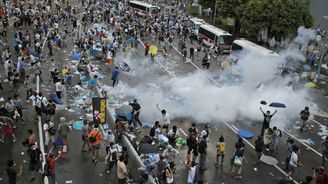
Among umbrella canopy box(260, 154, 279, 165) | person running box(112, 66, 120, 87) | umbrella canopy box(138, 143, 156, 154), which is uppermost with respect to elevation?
umbrella canopy box(138, 143, 156, 154)

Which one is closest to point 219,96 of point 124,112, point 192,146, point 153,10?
point 124,112

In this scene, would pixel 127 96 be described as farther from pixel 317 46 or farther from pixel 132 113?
pixel 317 46

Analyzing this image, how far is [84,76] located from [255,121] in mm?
11144

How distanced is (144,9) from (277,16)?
70.6ft

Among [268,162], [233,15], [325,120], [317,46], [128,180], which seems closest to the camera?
[128,180]

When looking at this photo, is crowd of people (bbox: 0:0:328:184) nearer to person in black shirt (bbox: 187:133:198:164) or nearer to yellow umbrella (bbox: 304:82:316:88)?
person in black shirt (bbox: 187:133:198:164)

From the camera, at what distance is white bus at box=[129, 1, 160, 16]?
173 ft

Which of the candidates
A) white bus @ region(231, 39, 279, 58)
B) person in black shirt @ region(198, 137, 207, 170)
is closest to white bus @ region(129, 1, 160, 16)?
white bus @ region(231, 39, 279, 58)

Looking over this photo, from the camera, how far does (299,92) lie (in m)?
26.7

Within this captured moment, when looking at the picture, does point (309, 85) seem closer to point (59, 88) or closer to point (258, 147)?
point (258, 147)

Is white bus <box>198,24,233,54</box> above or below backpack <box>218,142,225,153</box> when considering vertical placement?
below

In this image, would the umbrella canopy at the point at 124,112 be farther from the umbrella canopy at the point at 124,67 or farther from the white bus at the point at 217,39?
the white bus at the point at 217,39

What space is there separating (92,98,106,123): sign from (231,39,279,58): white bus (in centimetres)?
1696

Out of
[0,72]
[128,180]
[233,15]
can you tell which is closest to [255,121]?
[128,180]
